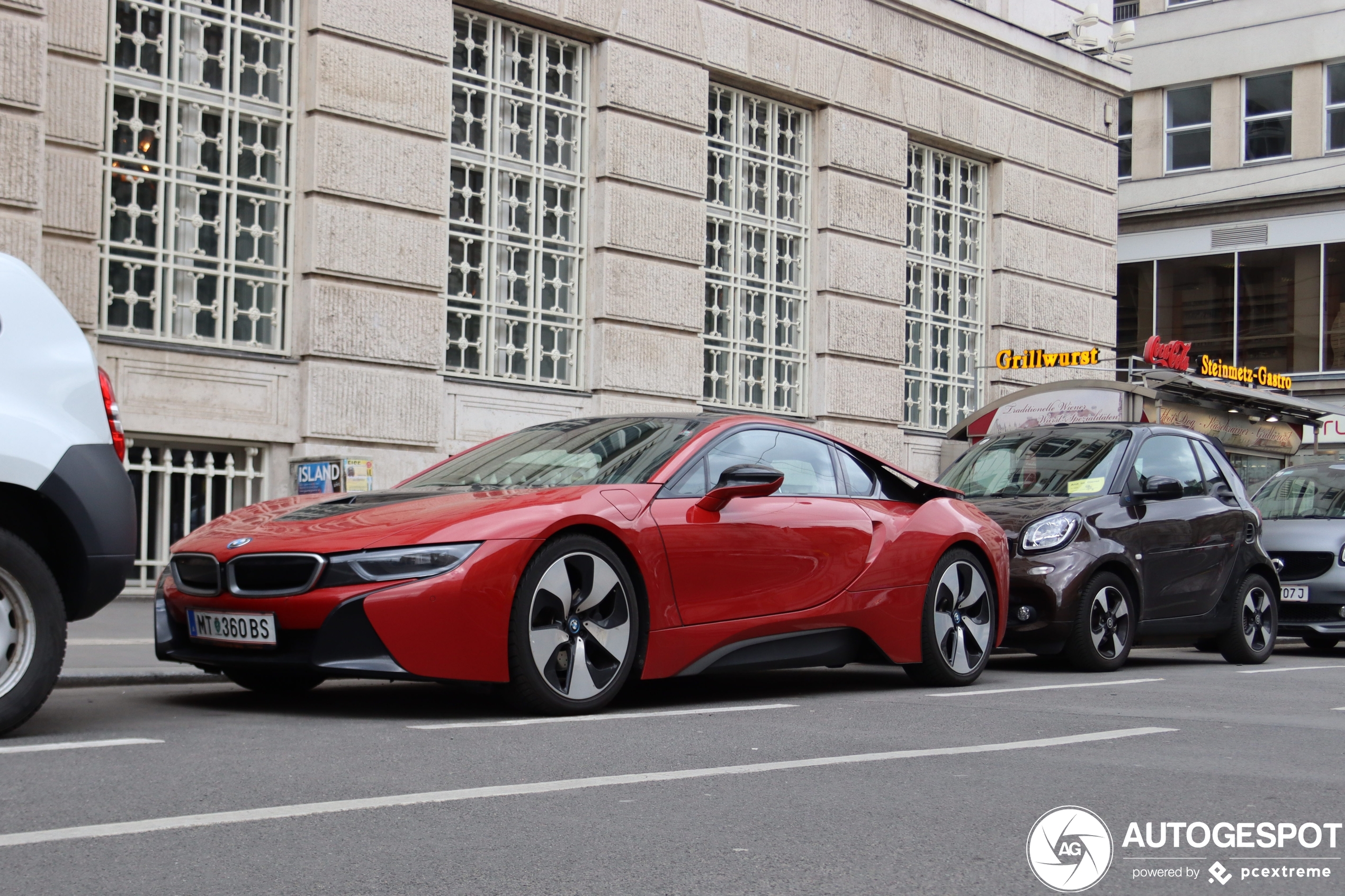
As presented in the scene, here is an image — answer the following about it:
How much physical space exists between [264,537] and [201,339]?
7.54 m

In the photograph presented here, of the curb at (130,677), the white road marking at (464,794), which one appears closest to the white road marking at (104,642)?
the curb at (130,677)

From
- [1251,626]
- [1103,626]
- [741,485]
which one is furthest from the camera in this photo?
[1251,626]

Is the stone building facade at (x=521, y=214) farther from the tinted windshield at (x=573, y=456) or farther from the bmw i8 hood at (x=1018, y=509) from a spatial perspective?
the bmw i8 hood at (x=1018, y=509)

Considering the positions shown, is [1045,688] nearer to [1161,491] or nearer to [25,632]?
[1161,491]

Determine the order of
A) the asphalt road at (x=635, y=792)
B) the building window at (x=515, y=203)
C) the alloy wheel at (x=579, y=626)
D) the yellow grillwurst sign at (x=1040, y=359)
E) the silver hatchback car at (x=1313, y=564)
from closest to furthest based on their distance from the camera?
the asphalt road at (x=635, y=792) < the alloy wheel at (x=579, y=626) < the silver hatchback car at (x=1313, y=564) < the building window at (x=515, y=203) < the yellow grillwurst sign at (x=1040, y=359)

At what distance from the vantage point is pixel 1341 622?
41.6 feet

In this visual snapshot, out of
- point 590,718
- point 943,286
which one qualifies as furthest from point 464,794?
point 943,286

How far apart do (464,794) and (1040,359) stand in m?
18.0

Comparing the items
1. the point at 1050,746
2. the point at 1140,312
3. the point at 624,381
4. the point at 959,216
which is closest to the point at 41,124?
the point at 624,381

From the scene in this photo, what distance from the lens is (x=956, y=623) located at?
835 centimetres

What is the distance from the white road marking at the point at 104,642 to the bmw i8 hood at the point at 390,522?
2954mm

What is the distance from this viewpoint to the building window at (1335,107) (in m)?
33.3

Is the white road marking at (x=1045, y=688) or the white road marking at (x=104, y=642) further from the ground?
the white road marking at (x=104, y=642)

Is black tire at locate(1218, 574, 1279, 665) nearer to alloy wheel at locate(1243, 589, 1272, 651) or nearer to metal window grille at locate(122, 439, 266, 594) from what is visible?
alloy wheel at locate(1243, 589, 1272, 651)
